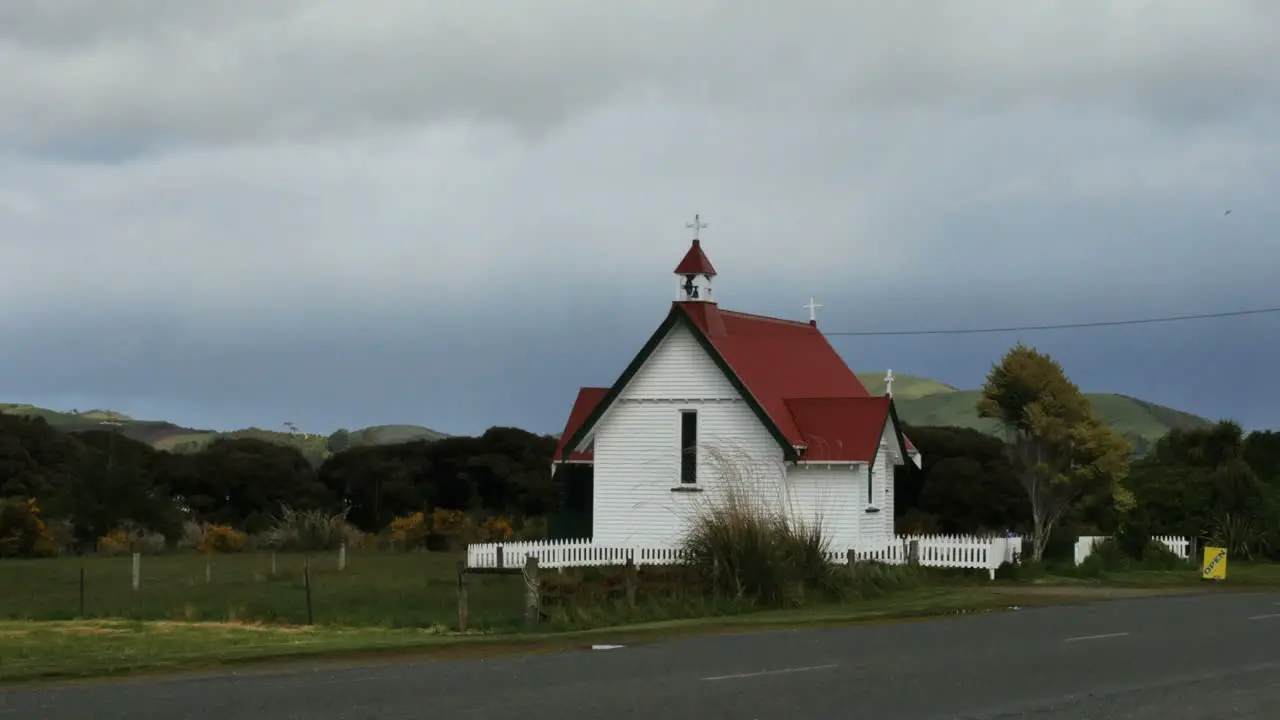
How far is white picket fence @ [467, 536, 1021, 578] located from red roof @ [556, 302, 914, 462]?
2.88m

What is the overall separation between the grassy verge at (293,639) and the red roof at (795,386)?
8763mm

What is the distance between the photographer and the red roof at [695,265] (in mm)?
42938

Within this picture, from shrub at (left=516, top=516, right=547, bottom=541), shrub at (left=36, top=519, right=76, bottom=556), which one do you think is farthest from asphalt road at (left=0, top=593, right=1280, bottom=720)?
shrub at (left=36, top=519, right=76, bottom=556)

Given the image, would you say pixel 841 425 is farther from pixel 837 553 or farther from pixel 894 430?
pixel 837 553

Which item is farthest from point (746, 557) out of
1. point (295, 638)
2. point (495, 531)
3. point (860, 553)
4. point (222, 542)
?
point (222, 542)

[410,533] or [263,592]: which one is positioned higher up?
[410,533]

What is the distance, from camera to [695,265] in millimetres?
43000

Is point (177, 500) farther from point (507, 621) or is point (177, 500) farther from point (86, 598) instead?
point (507, 621)

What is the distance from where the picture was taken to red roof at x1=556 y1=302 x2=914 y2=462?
40.2 metres

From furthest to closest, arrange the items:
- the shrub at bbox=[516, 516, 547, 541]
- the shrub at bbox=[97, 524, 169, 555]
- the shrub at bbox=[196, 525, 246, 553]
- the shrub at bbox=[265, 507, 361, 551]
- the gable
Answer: the shrub at bbox=[196, 525, 246, 553], the shrub at bbox=[265, 507, 361, 551], the shrub at bbox=[97, 524, 169, 555], the shrub at bbox=[516, 516, 547, 541], the gable

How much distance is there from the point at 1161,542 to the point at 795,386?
399 inches

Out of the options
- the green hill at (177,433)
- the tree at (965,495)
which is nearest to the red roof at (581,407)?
the tree at (965,495)

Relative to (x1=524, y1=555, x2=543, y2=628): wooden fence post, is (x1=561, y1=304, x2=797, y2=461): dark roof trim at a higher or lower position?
higher

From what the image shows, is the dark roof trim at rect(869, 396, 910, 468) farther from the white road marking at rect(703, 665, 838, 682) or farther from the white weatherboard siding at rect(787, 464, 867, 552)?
the white road marking at rect(703, 665, 838, 682)
